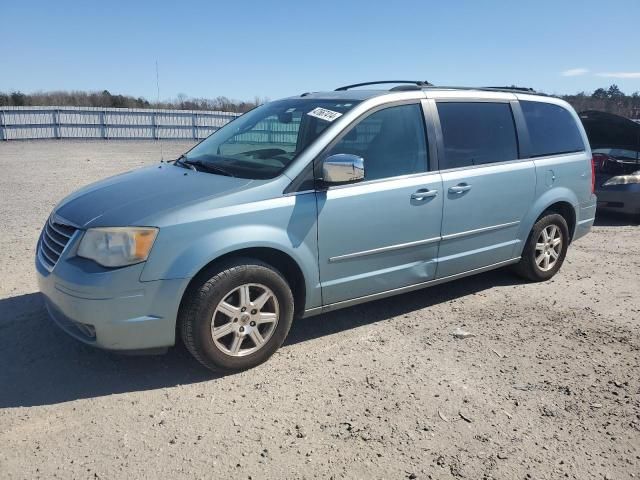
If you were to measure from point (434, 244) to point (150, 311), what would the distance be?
7.51ft

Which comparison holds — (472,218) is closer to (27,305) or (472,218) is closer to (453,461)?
(453,461)

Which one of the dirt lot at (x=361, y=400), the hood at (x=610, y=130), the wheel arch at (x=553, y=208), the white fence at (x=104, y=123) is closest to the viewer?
the dirt lot at (x=361, y=400)

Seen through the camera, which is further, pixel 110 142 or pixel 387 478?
pixel 110 142

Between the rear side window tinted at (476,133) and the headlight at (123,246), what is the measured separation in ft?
7.94

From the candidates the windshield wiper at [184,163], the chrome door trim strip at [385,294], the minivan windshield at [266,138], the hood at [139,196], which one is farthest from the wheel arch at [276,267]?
the windshield wiper at [184,163]

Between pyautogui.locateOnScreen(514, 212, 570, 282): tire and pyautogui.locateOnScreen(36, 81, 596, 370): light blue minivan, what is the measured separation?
3 cm

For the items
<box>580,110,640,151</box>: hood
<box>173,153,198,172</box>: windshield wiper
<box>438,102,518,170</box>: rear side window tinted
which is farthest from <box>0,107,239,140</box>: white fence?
<box>438,102,518,170</box>: rear side window tinted

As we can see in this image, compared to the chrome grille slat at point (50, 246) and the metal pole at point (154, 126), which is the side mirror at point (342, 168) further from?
the metal pole at point (154, 126)

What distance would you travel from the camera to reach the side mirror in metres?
3.67

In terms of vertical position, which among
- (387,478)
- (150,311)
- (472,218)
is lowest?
(387,478)

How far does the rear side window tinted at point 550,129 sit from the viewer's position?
5316 millimetres

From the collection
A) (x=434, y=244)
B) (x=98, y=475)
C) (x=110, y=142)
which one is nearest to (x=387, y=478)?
(x=98, y=475)

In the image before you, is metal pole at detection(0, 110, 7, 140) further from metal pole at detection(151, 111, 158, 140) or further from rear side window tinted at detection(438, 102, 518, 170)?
rear side window tinted at detection(438, 102, 518, 170)

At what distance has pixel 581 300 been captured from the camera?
17.0ft
